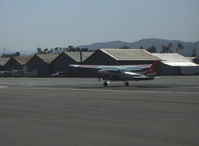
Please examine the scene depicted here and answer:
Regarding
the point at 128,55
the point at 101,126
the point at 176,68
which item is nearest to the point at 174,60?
the point at 176,68

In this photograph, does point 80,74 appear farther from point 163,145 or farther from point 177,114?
point 163,145

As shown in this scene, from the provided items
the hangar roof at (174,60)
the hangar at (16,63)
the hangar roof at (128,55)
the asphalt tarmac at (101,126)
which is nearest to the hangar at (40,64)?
the hangar at (16,63)

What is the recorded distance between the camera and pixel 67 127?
14.1 metres

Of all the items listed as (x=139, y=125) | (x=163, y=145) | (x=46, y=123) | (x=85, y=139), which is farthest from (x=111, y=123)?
(x=163, y=145)

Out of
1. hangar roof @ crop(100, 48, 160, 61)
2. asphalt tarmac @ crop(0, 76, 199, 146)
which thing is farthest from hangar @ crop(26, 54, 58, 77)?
asphalt tarmac @ crop(0, 76, 199, 146)

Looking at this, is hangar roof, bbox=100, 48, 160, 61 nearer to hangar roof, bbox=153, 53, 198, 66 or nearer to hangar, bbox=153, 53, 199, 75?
hangar, bbox=153, 53, 199, 75

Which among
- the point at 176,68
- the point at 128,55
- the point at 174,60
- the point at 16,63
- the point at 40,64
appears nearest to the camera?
the point at 128,55

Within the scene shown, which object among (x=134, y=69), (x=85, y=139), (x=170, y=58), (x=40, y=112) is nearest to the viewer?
(x=85, y=139)

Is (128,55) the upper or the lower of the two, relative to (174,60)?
upper

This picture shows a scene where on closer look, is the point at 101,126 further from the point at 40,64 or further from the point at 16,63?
the point at 16,63

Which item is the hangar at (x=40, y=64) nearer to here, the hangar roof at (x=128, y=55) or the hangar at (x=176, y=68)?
the hangar roof at (x=128, y=55)

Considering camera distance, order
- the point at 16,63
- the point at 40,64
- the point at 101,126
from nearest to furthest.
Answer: the point at 101,126, the point at 40,64, the point at 16,63

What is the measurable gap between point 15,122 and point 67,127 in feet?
7.70

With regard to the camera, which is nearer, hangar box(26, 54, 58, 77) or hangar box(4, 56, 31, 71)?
hangar box(26, 54, 58, 77)
